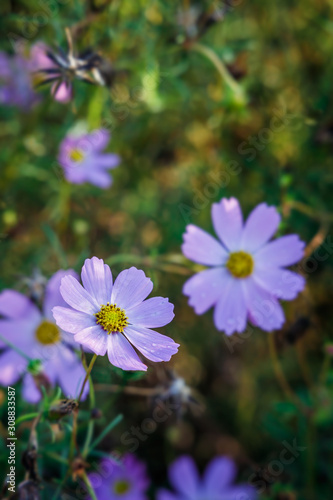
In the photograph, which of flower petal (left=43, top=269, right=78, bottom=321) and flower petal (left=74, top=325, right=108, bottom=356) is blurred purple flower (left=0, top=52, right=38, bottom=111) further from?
flower petal (left=74, top=325, right=108, bottom=356)

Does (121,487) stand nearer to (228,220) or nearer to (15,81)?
(228,220)

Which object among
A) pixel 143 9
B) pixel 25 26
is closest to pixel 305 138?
pixel 143 9

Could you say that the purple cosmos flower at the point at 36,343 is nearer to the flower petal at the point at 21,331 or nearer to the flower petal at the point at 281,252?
the flower petal at the point at 21,331

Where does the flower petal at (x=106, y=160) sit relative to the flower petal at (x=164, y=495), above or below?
above

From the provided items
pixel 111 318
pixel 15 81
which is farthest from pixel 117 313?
pixel 15 81

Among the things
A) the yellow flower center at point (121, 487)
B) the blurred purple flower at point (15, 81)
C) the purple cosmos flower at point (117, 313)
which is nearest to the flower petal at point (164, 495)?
the yellow flower center at point (121, 487)

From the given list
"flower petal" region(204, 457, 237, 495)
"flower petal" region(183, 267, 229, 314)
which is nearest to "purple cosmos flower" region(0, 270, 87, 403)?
"flower petal" region(183, 267, 229, 314)
